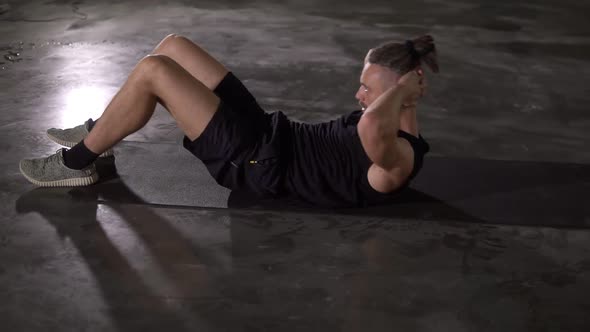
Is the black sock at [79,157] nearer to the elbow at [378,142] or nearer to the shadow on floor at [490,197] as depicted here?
the shadow on floor at [490,197]

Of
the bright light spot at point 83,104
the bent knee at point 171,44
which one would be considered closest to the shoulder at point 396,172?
the bent knee at point 171,44

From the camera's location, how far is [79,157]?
3.32 metres

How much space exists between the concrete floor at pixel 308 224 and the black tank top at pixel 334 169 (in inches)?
3.0

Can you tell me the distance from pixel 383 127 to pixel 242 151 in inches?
22.1

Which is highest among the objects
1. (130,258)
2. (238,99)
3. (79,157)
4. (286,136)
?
(238,99)

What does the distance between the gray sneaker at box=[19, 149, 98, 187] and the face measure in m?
1.14

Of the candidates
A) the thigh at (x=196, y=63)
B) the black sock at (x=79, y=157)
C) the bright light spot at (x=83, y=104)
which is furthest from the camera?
the bright light spot at (x=83, y=104)

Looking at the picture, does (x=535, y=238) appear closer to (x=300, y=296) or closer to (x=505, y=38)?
(x=300, y=296)

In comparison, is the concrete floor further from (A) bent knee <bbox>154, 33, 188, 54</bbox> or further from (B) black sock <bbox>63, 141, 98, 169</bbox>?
(A) bent knee <bbox>154, 33, 188, 54</bbox>

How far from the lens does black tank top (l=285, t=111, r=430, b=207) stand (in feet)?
10.5

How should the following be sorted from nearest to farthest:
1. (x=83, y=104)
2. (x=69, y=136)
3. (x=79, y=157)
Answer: (x=79, y=157) < (x=69, y=136) < (x=83, y=104)

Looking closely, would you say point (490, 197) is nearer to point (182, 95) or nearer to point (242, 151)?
point (242, 151)

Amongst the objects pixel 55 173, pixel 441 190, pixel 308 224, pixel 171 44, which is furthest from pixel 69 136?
pixel 441 190

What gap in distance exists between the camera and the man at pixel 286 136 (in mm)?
3080
